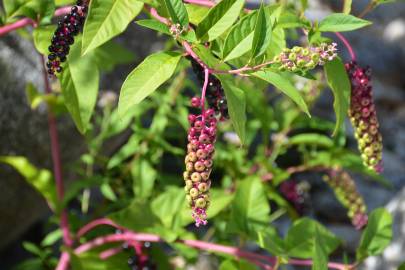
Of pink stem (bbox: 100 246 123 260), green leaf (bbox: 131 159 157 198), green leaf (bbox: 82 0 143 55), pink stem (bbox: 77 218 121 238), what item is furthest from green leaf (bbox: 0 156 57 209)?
green leaf (bbox: 82 0 143 55)

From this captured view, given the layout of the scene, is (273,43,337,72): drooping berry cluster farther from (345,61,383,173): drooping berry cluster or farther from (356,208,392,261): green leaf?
(356,208,392,261): green leaf

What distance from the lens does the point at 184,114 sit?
262 centimetres

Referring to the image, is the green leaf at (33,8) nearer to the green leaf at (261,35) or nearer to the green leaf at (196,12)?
the green leaf at (196,12)

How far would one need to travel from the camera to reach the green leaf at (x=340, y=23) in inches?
50.6

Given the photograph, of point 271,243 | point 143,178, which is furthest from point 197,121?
point 143,178

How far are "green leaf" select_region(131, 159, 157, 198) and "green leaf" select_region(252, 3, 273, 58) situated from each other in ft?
4.66

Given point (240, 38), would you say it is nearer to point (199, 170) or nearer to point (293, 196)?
point (199, 170)

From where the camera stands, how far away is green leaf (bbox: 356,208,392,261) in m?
1.82

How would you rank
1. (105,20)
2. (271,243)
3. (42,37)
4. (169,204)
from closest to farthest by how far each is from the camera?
(105,20), (42,37), (271,243), (169,204)

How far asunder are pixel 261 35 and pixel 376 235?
0.91 metres

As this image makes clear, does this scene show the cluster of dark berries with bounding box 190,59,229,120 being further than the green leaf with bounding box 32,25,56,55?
No

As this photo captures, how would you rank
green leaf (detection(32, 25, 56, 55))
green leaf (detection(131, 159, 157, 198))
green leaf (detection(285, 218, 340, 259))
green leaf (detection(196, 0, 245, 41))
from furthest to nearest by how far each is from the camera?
1. green leaf (detection(131, 159, 157, 198))
2. green leaf (detection(285, 218, 340, 259))
3. green leaf (detection(32, 25, 56, 55))
4. green leaf (detection(196, 0, 245, 41))

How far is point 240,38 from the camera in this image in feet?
4.01

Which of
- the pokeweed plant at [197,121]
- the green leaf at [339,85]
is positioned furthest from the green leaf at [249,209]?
the green leaf at [339,85]
